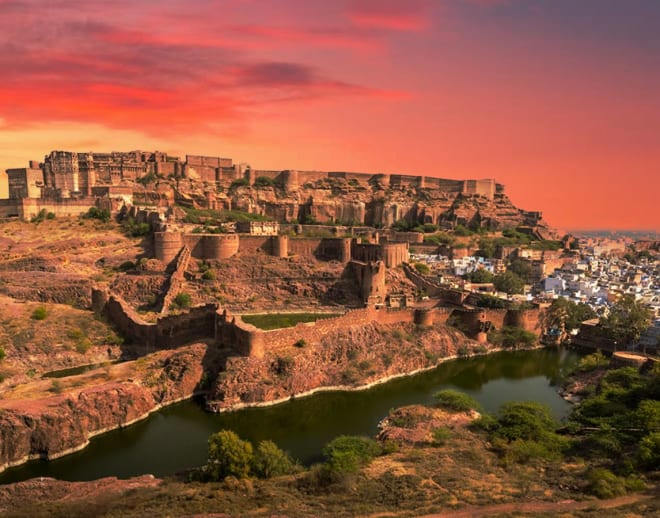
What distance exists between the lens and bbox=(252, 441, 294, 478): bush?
12750 mm

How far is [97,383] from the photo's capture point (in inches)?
691

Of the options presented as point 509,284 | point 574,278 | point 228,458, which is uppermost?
point 574,278

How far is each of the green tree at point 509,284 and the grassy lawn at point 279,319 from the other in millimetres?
13086

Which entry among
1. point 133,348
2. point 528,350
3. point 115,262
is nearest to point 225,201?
point 115,262

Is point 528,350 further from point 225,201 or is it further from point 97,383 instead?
point 225,201

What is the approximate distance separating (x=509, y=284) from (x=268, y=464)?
25912 millimetres

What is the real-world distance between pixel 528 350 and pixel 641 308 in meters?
6.22

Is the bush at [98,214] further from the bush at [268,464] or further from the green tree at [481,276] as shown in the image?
the bush at [268,464]

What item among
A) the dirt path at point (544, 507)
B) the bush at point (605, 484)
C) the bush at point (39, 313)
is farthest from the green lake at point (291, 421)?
the bush at point (39, 313)

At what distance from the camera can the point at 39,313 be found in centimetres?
2248

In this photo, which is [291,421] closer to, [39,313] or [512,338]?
[39,313]

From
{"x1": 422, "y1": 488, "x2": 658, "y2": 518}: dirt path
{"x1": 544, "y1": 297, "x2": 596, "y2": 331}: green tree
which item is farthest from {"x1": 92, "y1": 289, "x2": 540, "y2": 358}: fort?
{"x1": 422, "y1": 488, "x2": 658, "y2": 518}: dirt path

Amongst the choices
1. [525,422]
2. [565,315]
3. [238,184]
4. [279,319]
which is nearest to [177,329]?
[279,319]

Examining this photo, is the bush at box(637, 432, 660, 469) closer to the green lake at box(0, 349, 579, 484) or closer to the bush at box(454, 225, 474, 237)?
the green lake at box(0, 349, 579, 484)
